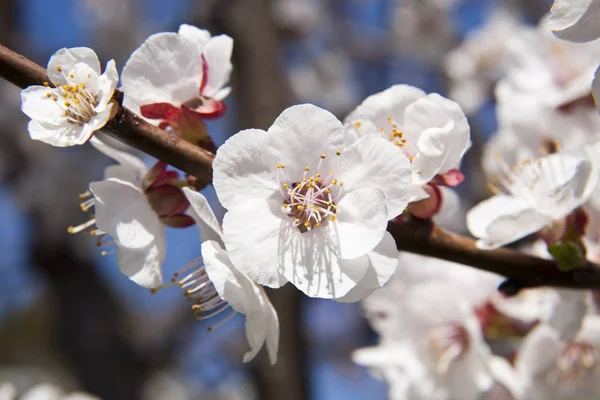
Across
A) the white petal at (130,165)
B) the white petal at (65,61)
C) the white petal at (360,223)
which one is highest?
the white petal at (65,61)

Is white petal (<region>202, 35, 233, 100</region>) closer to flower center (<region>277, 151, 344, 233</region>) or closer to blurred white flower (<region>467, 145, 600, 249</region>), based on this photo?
flower center (<region>277, 151, 344, 233</region>)

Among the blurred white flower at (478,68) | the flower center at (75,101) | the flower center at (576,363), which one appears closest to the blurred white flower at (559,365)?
the flower center at (576,363)

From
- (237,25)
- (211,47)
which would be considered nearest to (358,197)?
(211,47)

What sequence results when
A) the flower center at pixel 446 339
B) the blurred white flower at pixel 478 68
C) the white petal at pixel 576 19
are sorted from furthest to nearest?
the blurred white flower at pixel 478 68 → the flower center at pixel 446 339 → the white petal at pixel 576 19

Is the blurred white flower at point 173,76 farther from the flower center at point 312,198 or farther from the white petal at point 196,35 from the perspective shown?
the flower center at point 312,198

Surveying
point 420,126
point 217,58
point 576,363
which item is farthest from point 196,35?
point 576,363

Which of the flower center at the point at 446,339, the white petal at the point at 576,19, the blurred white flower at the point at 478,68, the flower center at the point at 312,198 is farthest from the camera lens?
the blurred white flower at the point at 478,68
